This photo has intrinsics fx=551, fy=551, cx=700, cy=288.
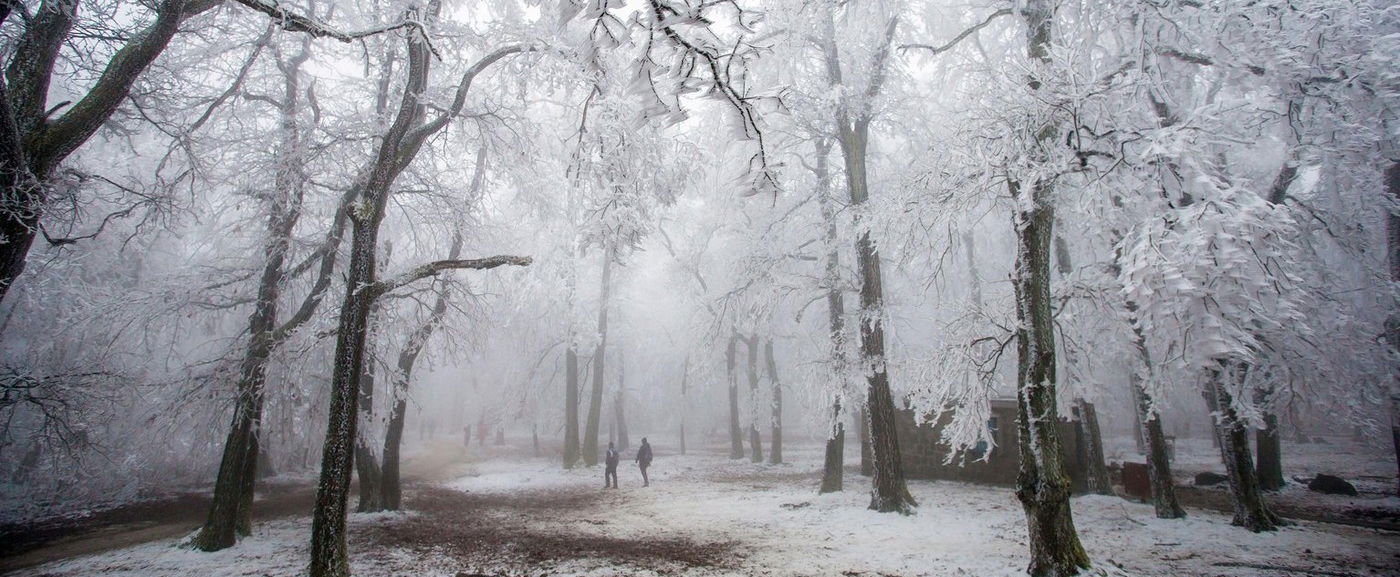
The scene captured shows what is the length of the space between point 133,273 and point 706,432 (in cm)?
2745

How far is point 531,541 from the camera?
930 cm

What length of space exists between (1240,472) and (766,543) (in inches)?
312

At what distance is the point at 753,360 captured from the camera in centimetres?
2130

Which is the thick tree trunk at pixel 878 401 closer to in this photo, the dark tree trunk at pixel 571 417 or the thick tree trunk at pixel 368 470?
the thick tree trunk at pixel 368 470

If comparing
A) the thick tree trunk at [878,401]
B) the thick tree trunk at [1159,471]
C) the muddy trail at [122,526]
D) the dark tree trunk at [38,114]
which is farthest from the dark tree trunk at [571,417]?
the thick tree trunk at [1159,471]

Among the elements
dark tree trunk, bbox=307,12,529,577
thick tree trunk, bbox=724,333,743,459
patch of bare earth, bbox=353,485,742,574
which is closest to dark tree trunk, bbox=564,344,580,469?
thick tree trunk, bbox=724,333,743,459

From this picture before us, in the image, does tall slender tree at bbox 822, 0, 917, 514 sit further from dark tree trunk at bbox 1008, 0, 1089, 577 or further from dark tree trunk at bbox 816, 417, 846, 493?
dark tree trunk at bbox 1008, 0, 1089, 577

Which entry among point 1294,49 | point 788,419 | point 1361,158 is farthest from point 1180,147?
point 788,419

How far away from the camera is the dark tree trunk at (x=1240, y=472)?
29.0 ft

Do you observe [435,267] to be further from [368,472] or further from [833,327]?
[833,327]

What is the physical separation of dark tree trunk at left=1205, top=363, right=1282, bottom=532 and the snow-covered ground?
280 mm

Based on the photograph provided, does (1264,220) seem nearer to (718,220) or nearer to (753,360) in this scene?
(718,220)

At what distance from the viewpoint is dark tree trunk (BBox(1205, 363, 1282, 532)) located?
8.84 m

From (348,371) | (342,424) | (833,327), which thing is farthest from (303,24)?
(833,327)
